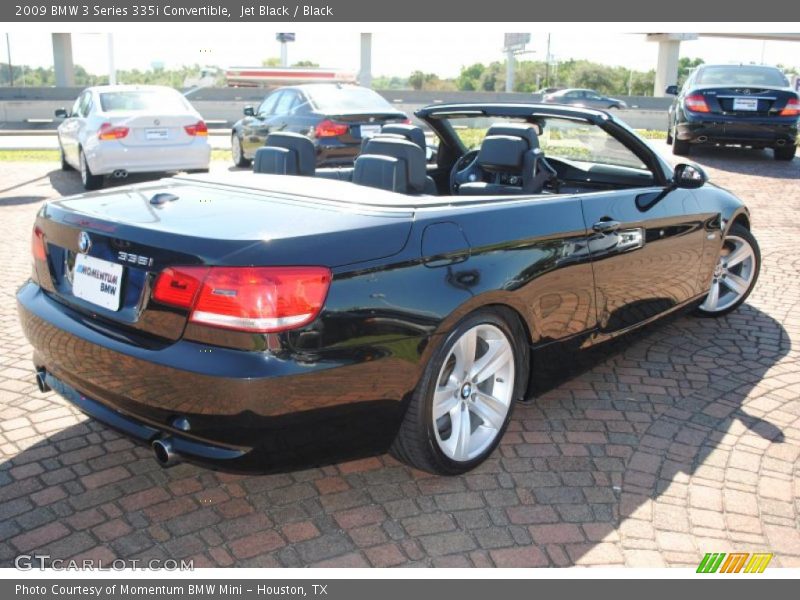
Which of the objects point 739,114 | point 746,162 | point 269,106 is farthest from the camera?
point 746,162

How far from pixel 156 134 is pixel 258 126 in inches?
99.1

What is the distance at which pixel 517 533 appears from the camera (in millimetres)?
2932

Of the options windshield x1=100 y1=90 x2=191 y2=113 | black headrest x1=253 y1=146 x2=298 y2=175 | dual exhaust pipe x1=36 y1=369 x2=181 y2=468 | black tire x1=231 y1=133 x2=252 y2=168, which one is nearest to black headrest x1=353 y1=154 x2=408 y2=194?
black headrest x1=253 y1=146 x2=298 y2=175

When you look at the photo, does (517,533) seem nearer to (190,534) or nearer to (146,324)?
(190,534)

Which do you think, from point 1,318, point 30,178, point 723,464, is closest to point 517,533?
point 723,464

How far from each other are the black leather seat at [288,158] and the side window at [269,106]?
915cm

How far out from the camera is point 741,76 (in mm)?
13773

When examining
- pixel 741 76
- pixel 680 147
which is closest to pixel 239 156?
pixel 680 147

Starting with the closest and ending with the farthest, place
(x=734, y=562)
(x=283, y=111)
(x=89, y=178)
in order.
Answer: (x=734, y=562) → (x=89, y=178) → (x=283, y=111)

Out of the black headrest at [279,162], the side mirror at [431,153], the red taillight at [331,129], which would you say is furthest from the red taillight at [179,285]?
the red taillight at [331,129]

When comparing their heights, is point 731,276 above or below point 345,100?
below

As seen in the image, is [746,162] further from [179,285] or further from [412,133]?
[179,285]

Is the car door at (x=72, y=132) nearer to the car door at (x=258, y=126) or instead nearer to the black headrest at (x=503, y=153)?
the car door at (x=258, y=126)

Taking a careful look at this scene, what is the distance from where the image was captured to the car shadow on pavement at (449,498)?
2.83 meters
